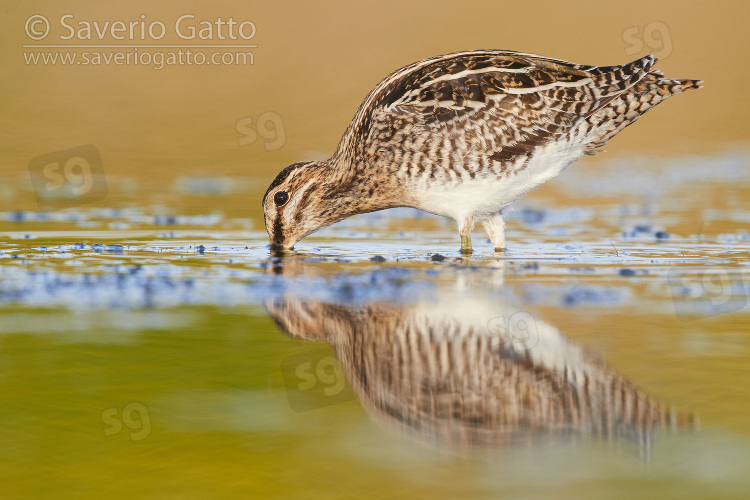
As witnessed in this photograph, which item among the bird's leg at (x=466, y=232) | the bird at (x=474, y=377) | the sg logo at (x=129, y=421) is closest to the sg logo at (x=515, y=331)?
the bird at (x=474, y=377)

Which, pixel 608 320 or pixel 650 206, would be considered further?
pixel 650 206

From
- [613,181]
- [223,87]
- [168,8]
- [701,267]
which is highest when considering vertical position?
[168,8]

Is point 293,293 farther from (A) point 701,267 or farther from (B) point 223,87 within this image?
(B) point 223,87

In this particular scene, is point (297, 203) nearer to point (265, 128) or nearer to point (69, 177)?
point (69, 177)

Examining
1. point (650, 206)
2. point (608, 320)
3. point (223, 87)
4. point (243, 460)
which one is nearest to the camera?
point (243, 460)

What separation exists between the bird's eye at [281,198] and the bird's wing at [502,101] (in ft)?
5.18

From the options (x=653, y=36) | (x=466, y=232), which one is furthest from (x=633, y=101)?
(x=653, y=36)

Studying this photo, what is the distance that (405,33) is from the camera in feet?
90.5

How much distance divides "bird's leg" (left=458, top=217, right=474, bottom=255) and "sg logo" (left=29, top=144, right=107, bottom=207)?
688 centimetres

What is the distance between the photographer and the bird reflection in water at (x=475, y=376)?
211 inches

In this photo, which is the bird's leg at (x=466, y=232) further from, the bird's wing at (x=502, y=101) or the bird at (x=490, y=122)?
the bird's wing at (x=502, y=101)

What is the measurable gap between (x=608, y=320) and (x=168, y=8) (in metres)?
22.3

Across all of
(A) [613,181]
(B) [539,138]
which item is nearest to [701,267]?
(B) [539,138]

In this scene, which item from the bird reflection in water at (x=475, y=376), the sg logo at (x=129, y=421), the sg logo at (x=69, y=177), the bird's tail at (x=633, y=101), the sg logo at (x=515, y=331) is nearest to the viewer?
the bird reflection in water at (x=475, y=376)
